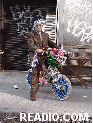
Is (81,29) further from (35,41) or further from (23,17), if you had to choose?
(23,17)

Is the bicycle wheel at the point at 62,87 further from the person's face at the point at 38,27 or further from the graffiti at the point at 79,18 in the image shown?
the graffiti at the point at 79,18

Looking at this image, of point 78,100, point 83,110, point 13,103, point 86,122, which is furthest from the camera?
point 78,100

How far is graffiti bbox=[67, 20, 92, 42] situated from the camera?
11.2 m

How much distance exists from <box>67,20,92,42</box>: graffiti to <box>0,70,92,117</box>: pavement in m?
2.09

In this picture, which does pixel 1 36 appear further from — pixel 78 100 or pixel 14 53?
pixel 78 100

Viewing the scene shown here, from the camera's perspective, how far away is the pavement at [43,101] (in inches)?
270

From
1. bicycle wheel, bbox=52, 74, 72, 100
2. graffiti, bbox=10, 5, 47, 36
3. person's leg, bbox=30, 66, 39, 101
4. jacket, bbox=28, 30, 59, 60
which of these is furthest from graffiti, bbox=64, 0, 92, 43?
person's leg, bbox=30, 66, 39, 101

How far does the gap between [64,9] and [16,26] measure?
4234 millimetres

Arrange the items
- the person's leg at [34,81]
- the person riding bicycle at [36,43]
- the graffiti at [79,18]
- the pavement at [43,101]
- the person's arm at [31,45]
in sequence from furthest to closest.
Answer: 1. the graffiti at [79,18]
2. the person's leg at [34,81]
3. the person riding bicycle at [36,43]
4. the person's arm at [31,45]
5. the pavement at [43,101]

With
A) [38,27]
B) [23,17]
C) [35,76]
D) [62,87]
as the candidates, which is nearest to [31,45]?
[38,27]

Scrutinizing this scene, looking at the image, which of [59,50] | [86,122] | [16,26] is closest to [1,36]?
[16,26]

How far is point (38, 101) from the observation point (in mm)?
7816

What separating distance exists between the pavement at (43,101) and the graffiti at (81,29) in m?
2.09

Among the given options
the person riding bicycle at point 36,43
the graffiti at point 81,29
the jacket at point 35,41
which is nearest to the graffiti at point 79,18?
the graffiti at point 81,29
